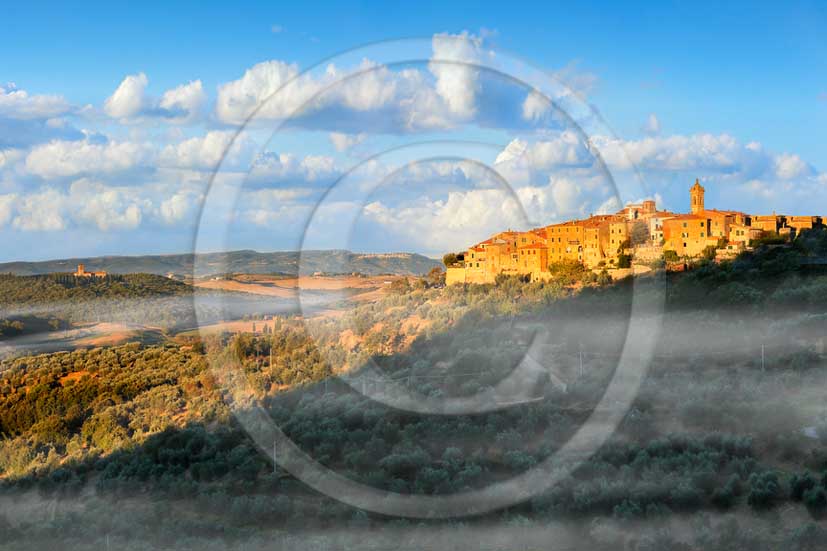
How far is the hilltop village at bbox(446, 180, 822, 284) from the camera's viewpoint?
23156 mm

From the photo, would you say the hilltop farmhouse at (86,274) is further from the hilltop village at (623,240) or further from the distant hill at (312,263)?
the distant hill at (312,263)

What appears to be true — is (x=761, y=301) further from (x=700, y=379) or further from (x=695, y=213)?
(x=695, y=213)

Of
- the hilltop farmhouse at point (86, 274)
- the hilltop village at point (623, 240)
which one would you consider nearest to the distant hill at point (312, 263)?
the hilltop village at point (623, 240)

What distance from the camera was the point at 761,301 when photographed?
59.9 ft

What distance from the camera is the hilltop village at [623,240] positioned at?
76.0ft

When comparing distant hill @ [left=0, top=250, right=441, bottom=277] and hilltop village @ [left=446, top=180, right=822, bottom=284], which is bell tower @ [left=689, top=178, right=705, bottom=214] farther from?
distant hill @ [left=0, top=250, right=441, bottom=277]

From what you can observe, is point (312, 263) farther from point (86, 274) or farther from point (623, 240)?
point (86, 274)

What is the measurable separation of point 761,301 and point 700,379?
569 cm

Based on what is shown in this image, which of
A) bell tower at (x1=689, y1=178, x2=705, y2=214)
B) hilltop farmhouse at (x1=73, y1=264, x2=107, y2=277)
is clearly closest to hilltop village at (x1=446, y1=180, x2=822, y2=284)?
bell tower at (x1=689, y1=178, x2=705, y2=214)

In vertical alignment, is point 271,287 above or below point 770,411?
above

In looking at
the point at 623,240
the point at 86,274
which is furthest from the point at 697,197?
the point at 86,274

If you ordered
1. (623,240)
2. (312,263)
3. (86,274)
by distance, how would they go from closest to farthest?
(312,263) < (623,240) < (86,274)

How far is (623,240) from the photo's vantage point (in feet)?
81.5

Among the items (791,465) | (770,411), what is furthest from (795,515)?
(770,411)
